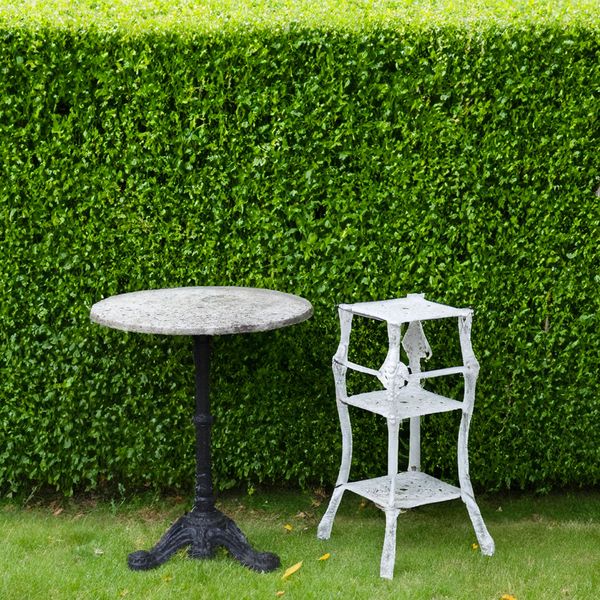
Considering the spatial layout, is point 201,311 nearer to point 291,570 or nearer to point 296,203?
point 296,203

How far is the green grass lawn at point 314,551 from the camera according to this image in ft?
14.9

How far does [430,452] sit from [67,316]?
2180 millimetres

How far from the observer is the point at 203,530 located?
481 centimetres

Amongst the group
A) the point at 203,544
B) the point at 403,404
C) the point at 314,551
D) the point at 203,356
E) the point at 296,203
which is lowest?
the point at 314,551

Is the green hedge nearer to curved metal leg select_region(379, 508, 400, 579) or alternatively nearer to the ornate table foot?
the ornate table foot

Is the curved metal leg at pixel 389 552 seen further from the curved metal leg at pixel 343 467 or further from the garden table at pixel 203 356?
the garden table at pixel 203 356

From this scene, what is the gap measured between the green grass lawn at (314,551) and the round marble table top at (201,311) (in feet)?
4.11

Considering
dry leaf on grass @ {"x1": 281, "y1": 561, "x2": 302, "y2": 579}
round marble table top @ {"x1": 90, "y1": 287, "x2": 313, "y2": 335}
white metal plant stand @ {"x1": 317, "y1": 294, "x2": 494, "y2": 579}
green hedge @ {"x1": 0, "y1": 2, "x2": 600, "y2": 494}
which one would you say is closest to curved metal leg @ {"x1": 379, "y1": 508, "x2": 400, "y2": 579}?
white metal plant stand @ {"x1": 317, "y1": 294, "x2": 494, "y2": 579}

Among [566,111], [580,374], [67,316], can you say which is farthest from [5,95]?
[580,374]

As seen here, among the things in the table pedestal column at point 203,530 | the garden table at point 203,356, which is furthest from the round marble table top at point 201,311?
the table pedestal column at point 203,530

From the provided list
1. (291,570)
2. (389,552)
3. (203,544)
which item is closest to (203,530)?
(203,544)

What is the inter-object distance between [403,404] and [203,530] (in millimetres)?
1184

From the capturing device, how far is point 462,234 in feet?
17.2

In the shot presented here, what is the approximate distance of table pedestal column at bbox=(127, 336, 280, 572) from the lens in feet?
15.5
